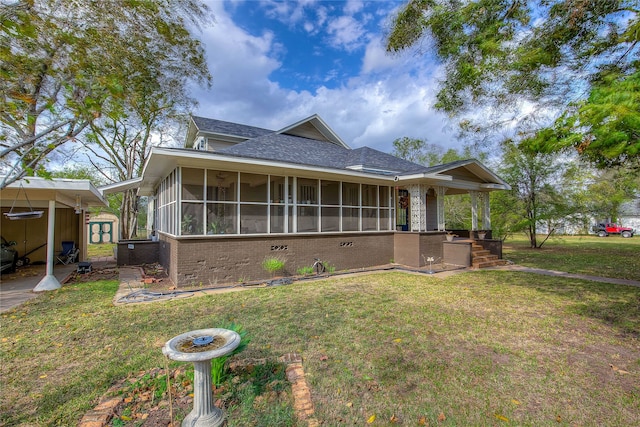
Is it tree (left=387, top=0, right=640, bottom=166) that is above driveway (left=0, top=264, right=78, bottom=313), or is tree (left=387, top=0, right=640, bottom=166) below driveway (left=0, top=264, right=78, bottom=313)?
above

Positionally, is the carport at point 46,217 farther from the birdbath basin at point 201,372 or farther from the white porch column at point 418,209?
the white porch column at point 418,209

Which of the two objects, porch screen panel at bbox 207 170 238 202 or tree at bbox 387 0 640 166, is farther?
porch screen panel at bbox 207 170 238 202

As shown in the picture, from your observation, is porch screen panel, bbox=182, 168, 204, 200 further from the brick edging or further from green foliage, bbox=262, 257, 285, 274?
the brick edging

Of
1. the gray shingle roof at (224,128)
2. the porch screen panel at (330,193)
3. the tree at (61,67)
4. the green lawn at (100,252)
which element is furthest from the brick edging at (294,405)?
the green lawn at (100,252)

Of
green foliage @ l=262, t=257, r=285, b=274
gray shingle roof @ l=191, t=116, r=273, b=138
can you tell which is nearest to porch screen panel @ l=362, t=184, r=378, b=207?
green foliage @ l=262, t=257, r=285, b=274

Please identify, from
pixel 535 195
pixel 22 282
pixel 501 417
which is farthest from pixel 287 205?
pixel 535 195

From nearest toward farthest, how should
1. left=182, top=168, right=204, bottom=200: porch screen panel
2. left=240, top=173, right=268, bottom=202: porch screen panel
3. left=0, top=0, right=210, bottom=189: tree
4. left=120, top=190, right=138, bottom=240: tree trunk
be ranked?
left=0, top=0, right=210, bottom=189: tree
left=182, top=168, right=204, bottom=200: porch screen panel
left=240, top=173, right=268, bottom=202: porch screen panel
left=120, top=190, right=138, bottom=240: tree trunk

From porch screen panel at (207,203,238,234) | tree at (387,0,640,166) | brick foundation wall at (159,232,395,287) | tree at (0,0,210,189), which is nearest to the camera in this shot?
tree at (0,0,210,189)

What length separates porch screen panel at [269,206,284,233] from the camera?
28.1 ft

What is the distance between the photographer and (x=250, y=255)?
8.05 meters

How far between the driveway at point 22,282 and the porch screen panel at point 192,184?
3.93 metres

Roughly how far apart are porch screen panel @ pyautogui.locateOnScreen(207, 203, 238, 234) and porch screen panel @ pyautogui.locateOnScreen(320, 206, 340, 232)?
9.54 feet

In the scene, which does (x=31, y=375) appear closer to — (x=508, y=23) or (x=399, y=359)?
(x=399, y=359)

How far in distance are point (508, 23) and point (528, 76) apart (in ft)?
3.40
